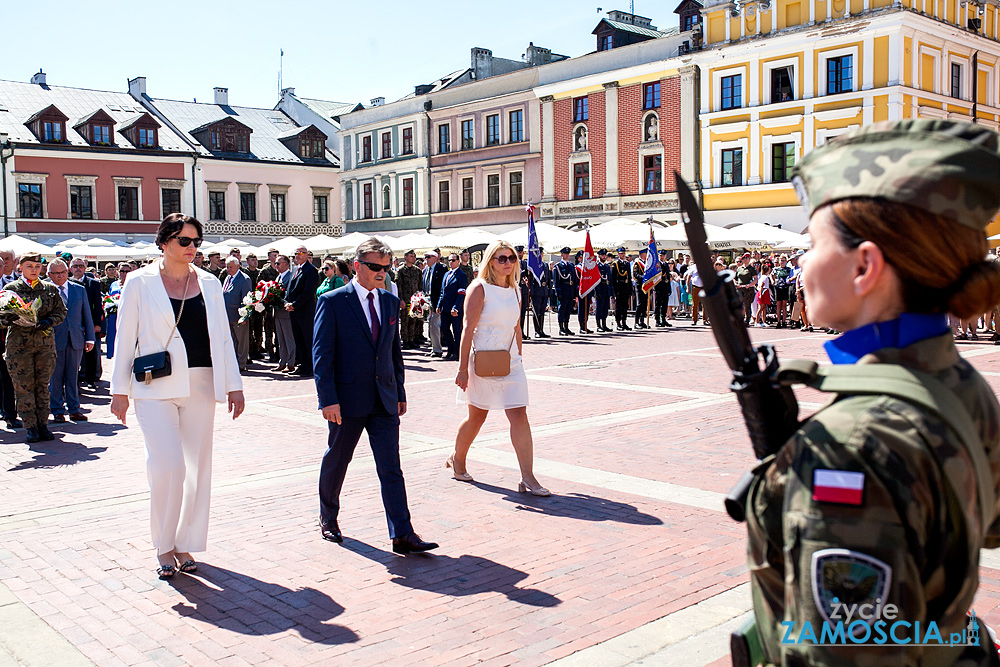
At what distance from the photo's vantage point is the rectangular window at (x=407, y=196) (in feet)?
171

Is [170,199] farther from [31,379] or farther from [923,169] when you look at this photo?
[923,169]

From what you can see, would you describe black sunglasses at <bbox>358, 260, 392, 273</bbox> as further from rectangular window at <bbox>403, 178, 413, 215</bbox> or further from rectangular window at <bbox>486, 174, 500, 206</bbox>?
rectangular window at <bbox>403, 178, 413, 215</bbox>

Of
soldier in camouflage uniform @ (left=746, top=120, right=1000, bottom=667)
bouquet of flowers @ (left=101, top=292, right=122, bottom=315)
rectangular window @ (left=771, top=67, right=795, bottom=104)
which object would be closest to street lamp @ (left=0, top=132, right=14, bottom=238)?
bouquet of flowers @ (left=101, top=292, right=122, bottom=315)

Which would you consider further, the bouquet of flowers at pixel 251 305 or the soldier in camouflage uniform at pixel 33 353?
the bouquet of flowers at pixel 251 305

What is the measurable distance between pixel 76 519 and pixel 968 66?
1534 inches

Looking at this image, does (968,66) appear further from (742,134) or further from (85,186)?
(85,186)

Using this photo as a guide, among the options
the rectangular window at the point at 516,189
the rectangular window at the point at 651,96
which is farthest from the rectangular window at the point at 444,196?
Answer: the rectangular window at the point at 651,96

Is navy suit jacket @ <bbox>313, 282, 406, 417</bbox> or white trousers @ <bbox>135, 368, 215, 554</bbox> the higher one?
navy suit jacket @ <bbox>313, 282, 406, 417</bbox>

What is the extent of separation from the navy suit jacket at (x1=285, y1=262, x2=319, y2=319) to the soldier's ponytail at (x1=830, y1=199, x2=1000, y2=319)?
546 inches

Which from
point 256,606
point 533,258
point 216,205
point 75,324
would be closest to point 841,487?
point 256,606

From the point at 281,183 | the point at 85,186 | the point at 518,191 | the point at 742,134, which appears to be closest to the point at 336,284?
the point at 742,134

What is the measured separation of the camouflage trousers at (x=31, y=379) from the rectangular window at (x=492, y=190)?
126 feet

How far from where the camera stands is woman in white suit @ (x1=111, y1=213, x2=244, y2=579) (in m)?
5.01

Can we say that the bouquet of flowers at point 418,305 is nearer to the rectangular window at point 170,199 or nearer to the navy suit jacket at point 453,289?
the navy suit jacket at point 453,289
